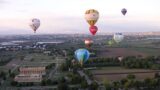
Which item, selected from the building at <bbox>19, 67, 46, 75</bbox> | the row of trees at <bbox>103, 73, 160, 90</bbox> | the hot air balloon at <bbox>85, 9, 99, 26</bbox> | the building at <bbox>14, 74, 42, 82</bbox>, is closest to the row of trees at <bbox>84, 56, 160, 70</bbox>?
the building at <bbox>19, 67, 46, 75</bbox>

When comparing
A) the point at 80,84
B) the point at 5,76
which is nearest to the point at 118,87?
the point at 80,84

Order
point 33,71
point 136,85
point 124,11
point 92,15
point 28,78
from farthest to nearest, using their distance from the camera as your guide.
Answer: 1. point 124,11
2. point 33,71
3. point 28,78
4. point 92,15
5. point 136,85

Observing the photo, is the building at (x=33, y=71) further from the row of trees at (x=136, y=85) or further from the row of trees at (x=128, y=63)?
the row of trees at (x=136, y=85)

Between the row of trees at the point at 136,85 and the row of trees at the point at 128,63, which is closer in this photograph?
the row of trees at the point at 136,85

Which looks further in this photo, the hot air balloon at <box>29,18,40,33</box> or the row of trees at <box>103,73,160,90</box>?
the hot air balloon at <box>29,18,40,33</box>

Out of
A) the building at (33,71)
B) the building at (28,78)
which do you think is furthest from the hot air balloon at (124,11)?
the building at (28,78)

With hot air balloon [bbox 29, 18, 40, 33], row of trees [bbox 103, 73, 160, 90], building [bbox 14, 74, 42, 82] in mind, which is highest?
hot air balloon [bbox 29, 18, 40, 33]

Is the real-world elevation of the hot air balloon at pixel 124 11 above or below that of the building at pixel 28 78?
above

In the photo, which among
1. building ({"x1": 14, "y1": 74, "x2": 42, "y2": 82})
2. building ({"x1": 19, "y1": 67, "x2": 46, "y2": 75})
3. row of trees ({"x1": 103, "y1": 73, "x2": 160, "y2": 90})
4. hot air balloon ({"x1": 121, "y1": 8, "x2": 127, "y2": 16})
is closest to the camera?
row of trees ({"x1": 103, "y1": 73, "x2": 160, "y2": 90})

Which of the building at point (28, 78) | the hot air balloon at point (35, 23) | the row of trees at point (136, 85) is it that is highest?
the hot air balloon at point (35, 23)

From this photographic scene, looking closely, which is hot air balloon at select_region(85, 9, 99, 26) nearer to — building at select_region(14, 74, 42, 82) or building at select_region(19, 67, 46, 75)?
building at select_region(14, 74, 42, 82)

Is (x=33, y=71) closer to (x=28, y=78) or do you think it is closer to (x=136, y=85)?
(x=28, y=78)

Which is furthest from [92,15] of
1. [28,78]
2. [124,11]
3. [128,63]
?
[124,11]
